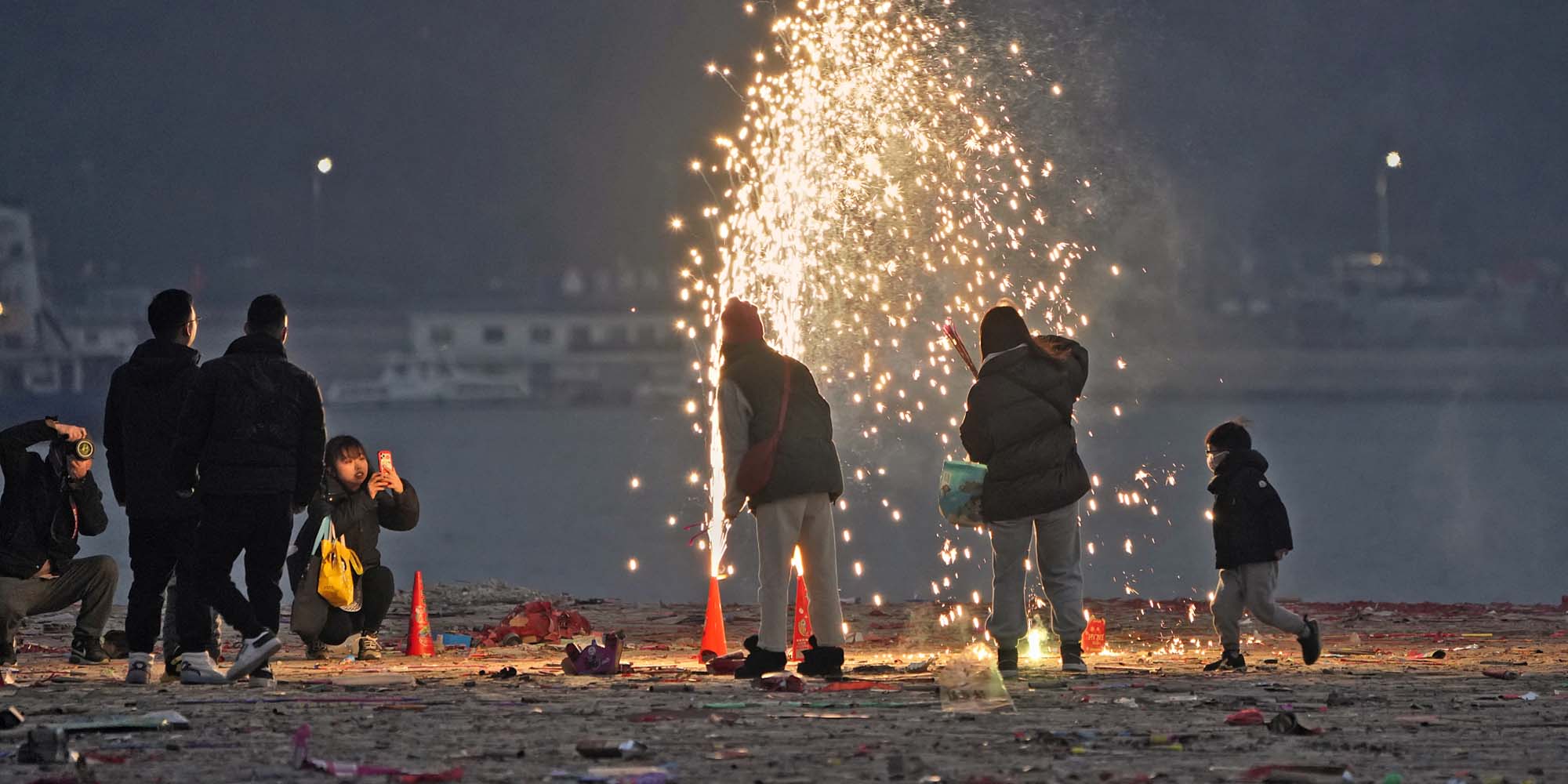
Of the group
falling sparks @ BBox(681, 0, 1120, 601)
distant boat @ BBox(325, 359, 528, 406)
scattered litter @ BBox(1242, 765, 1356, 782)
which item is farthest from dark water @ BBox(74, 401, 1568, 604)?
scattered litter @ BBox(1242, 765, 1356, 782)

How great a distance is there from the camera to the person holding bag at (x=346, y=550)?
11984 millimetres

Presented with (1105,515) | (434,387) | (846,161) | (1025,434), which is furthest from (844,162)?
(434,387)

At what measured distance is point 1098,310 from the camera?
152 meters

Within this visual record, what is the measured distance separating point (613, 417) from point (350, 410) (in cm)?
3394

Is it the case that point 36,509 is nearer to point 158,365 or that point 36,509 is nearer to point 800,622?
point 158,365

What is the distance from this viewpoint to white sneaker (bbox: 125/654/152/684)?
998 centimetres

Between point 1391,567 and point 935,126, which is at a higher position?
point 935,126

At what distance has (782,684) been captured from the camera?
941 centimetres

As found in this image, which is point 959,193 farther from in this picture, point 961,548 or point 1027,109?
point 961,548

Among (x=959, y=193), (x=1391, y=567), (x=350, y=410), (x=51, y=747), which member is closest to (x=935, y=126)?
(x=959, y=193)

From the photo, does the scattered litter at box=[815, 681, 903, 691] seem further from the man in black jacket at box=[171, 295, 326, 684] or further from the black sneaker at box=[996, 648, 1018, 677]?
the man in black jacket at box=[171, 295, 326, 684]

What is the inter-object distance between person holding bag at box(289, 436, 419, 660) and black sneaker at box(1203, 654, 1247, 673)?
→ 4.97 metres

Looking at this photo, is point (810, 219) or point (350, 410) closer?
point (810, 219)

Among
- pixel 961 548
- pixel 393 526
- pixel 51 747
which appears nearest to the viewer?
pixel 51 747
